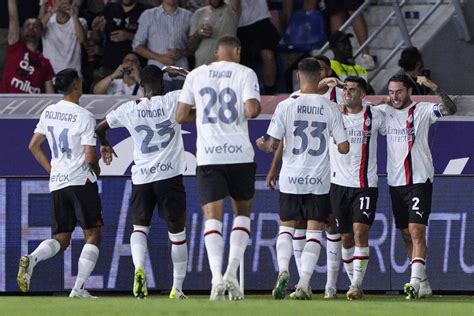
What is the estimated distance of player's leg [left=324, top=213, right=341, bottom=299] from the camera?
17594 mm

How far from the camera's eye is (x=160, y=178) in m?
16.6

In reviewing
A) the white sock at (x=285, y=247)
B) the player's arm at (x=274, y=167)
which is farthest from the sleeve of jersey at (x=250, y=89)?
the white sock at (x=285, y=247)

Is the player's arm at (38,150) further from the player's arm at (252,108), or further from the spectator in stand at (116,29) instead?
the spectator in stand at (116,29)

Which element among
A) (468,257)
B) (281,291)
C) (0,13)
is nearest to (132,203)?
(281,291)

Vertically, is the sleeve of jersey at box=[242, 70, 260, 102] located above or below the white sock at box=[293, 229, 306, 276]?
above

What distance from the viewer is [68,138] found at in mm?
16844

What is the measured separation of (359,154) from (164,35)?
17.0 ft

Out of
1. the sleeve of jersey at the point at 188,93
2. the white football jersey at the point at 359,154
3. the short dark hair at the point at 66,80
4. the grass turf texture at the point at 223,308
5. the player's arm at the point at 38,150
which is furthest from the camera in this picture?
the white football jersey at the point at 359,154

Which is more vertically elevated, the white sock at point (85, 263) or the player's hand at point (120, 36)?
the player's hand at point (120, 36)

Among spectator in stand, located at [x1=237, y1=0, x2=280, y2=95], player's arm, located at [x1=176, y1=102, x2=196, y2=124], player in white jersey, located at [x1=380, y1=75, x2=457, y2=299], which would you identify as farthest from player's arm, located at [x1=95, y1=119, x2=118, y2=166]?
spectator in stand, located at [x1=237, y1=0, x2=280, y2=95]

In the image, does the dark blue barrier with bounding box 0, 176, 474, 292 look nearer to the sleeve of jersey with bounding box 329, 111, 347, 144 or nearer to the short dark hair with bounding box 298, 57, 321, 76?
the sleeve of jersey with bounding box 329, 111, 347, 144

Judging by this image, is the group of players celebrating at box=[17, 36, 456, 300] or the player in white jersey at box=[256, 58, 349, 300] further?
the player in white jersey at box=[256, 58, 349, 300]

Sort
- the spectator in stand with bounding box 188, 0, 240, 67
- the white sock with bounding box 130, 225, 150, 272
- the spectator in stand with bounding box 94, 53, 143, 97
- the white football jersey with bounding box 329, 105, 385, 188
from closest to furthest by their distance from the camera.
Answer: the white sock with bounding box 130, 225, 150, 272 < the white football jersey with bounding box 329, 105, 385, 188 < the spectator in stand with bounding box 94, 53, 143, 97 < the spectator in stand with bounding box 188, 0, 240, 67

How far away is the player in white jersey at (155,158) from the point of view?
16562 millimetres
